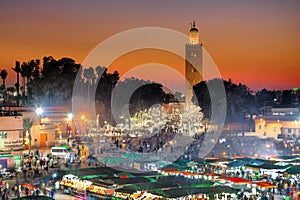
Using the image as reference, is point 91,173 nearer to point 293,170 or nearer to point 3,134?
point 3,134

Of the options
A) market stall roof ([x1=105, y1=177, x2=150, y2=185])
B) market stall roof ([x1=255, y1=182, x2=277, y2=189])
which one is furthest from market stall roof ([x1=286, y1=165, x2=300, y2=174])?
market stall roof ([x1=105, y1=177, x2=150, y2=185])

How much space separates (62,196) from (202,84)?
165ft

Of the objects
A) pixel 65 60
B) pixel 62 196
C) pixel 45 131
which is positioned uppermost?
pixel 65 60

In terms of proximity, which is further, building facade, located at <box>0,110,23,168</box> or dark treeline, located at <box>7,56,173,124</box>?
dark treeline, located at <box>7,56,173,124</box>

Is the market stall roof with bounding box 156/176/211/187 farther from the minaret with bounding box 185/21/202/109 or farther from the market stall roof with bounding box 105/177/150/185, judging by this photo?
the minaret with bounding box 185/21/202/109

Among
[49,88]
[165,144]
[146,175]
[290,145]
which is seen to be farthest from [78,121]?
[146,175]

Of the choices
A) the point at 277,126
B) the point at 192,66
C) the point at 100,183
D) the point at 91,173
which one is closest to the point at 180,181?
the point at 100,183

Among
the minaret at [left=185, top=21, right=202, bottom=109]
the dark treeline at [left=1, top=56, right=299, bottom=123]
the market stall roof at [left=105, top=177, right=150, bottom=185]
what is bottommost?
the market stall roof at [left=105, top=177, right=150, bottom=185]

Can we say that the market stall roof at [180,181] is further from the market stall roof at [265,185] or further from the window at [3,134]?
the window at [3,134]

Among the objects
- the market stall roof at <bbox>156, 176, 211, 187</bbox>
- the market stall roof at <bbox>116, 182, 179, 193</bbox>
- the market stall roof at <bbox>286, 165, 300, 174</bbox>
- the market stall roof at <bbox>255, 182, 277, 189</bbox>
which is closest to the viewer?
the market stall roof at <bbox>116, 182, 179, 193</bbox>

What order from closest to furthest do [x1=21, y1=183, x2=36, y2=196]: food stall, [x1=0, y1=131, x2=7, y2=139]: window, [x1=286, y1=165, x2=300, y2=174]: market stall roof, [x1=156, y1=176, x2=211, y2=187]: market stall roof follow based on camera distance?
[x1=21, y1=183, x2=36, y2=196]: food stall < [x1=156, y1=176, x2=211, y2=187]: market stall roof < [x1=286, y1=165, x2=300, y2=174]: market stall roof < [x1=0, y1=131, x2=7, y2=139]: window

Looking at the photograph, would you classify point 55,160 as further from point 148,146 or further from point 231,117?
point 231,117

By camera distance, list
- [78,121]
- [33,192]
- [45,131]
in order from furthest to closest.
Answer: [78,121] < [45,131] < [33,192]

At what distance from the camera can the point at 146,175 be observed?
85.1ft
